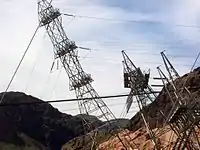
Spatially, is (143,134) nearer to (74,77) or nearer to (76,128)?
(74,77)

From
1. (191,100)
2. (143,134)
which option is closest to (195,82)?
(143,134)

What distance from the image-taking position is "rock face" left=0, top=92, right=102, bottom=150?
16900 cm

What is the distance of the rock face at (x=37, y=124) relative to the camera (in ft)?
554

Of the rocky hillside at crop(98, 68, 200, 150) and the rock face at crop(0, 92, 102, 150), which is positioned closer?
the rocky hillside at crop(98, 68, 200, 150)

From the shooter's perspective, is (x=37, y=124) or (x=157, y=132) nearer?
(x=157, y=132)

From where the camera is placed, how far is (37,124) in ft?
596

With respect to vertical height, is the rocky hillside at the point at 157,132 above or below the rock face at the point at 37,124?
below

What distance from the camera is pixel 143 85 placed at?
48469mm

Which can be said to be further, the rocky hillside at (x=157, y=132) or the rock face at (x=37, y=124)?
the rock face at (x=37, y=124)

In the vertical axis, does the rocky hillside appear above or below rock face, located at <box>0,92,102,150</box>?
below

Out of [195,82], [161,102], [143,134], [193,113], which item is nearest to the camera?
[193,113]

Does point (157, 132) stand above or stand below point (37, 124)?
below

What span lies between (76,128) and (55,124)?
31.0 ft

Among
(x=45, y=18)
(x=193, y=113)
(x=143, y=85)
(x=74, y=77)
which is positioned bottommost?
(x=193, y=113)
